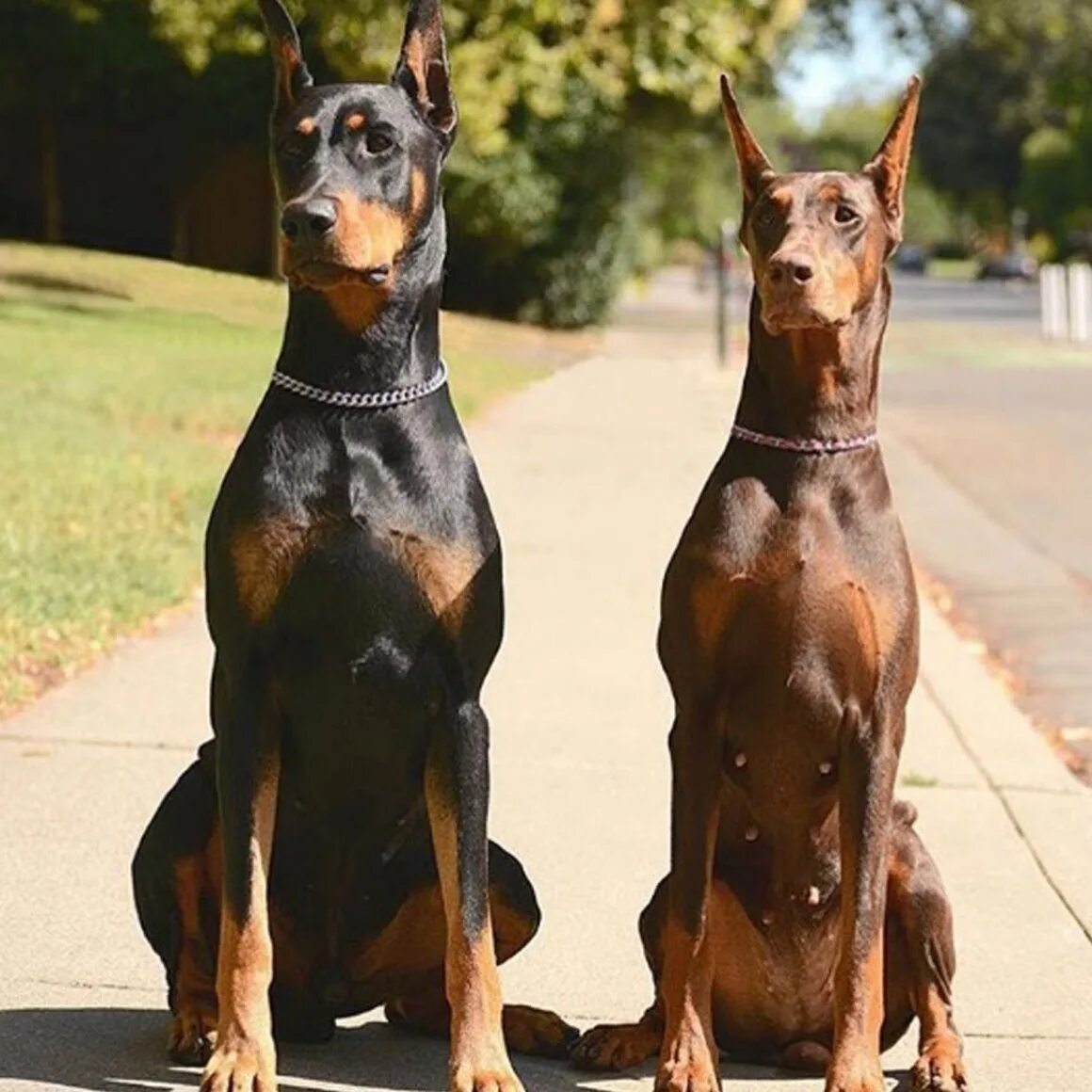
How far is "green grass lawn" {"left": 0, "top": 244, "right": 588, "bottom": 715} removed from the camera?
9.88 meters

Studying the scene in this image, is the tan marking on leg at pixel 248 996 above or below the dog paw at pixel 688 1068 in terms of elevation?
above

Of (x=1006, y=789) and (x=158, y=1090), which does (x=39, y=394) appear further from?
(x=158, y=1090)

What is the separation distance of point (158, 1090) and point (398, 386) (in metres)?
1.39

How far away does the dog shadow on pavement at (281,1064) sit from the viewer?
475 centimetres

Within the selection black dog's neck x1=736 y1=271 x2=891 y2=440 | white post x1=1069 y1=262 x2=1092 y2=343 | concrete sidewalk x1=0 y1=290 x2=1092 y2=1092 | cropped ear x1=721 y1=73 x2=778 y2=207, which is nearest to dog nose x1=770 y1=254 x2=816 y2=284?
black dog's neck x1=736 y1=271 x2=891 y2=440

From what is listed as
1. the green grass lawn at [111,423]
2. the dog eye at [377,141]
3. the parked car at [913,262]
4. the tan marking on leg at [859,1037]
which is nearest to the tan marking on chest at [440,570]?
the dog eye at [377,141]

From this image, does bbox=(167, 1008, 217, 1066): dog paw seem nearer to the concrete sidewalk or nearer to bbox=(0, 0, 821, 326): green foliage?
the concrete sidewalk

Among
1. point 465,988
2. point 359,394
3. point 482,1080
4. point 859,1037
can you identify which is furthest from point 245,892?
point 859,1037

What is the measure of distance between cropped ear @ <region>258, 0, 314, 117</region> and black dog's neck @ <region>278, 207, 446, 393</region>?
0.35 metres

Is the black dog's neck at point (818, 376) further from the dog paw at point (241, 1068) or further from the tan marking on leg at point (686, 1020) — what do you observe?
the dog paw at point (241, 1068)

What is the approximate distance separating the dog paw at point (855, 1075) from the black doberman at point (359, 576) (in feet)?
1.88

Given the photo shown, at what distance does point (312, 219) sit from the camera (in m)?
4.18

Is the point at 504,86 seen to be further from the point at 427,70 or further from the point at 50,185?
the point at 427,70

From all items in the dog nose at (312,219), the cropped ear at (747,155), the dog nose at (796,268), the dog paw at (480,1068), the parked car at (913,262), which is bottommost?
the parked car at (913,262)
